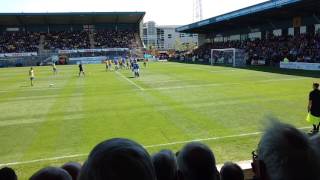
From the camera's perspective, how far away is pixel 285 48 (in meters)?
53.8

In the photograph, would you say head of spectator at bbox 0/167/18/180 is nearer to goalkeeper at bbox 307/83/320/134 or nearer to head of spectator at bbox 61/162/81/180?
head of spectator at bbox 61/162/81/180

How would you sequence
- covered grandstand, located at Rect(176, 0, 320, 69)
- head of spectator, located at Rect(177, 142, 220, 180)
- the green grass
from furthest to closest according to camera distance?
covered grandstand, located at Rect(176, 0, 320, 69) < the green grass < head of spectator, located at Rect(177, 142, 220, 180)

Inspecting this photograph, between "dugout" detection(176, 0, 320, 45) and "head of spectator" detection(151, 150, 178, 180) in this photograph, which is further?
"dugout" detection(176, 0, 320, 45)

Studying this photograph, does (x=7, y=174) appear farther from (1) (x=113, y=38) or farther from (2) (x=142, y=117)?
(1) (x=113, y=38)

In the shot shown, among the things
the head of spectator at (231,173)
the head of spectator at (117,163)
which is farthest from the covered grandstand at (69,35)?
the head of spectator at (117,163)

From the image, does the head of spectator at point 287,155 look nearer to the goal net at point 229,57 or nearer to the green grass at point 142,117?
the green grass at point 142,117

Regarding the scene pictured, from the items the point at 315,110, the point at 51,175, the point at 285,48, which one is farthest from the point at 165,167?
the point at 285,48

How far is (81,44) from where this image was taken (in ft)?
330

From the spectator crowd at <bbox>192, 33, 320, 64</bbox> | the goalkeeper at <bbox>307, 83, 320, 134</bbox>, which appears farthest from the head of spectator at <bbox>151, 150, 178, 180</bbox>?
the spectator crowd at <bbox>192, 33, 320, 64</bbox>

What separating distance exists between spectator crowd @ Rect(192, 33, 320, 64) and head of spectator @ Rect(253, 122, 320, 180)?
4361cm

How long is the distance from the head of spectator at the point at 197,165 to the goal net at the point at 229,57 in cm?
5377

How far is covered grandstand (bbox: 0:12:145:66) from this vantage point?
93.6m

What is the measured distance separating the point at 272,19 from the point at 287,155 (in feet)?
205

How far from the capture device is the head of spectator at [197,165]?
3.01m
